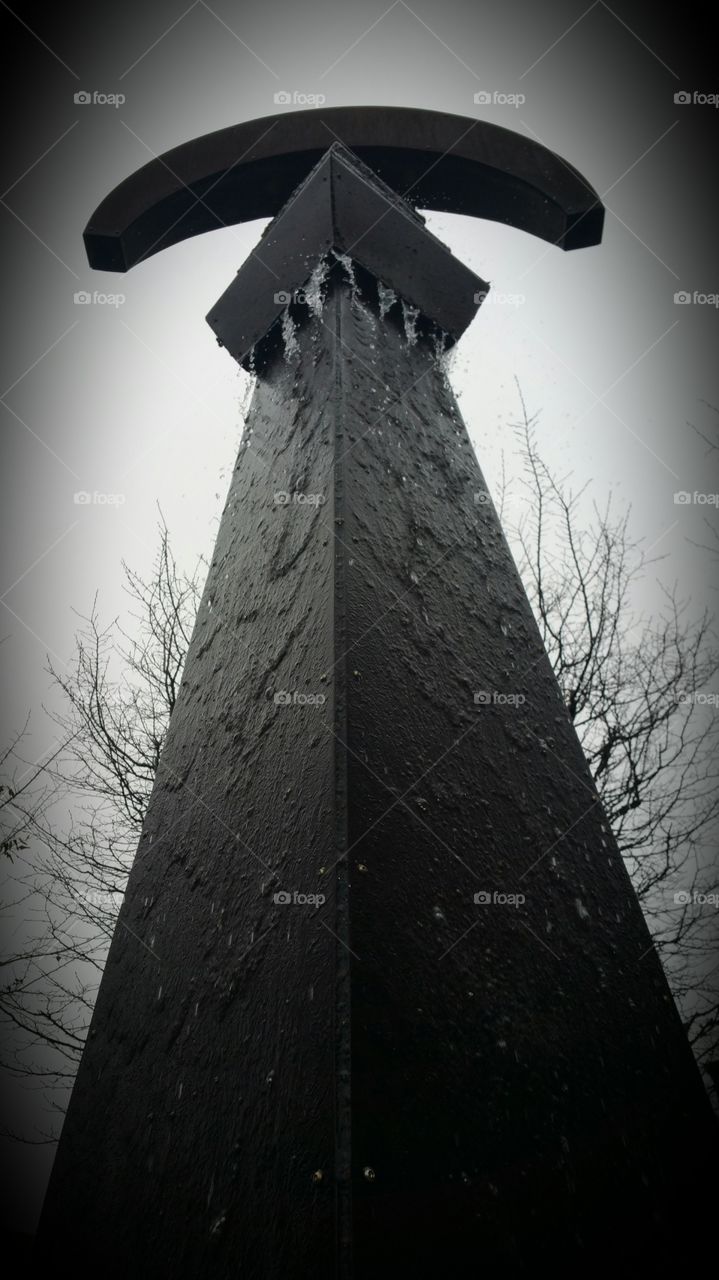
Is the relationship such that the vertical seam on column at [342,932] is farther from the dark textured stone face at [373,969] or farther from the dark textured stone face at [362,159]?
the dark textured stone face at [362,159]

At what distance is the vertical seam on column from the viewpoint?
753 millimetres

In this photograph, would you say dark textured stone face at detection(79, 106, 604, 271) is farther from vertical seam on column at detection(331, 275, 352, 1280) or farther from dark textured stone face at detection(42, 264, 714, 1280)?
vertical seam on column at detection(331, 275, 352, 1280)

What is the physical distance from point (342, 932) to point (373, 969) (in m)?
0.07

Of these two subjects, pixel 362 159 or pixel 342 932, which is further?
pixel 362 159

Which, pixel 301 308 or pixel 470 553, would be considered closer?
pixel 470 553

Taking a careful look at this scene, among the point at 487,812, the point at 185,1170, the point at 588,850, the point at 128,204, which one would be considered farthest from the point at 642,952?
the point at 128,204

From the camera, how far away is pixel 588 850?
4.46ft

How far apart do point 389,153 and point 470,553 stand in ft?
6.82

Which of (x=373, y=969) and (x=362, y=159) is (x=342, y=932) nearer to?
(x=373, y=969)

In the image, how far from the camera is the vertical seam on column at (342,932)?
75cm

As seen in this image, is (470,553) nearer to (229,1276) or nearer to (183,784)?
(183,784)

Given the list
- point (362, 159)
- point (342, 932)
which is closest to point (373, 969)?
point (342, 932)

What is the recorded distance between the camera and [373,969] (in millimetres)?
927

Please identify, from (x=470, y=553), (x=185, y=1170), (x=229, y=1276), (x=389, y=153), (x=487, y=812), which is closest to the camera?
(x=229, y=1276)
